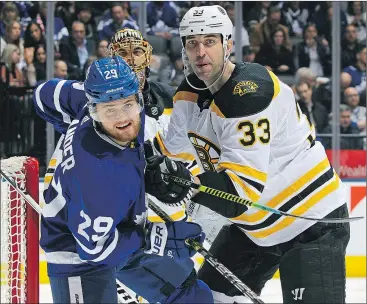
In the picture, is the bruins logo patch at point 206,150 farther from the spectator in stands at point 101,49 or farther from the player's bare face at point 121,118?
the spectator in stands at point 101,49

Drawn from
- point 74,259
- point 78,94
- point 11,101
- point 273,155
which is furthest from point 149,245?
point 11,101

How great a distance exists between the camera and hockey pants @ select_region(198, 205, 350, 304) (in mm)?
2484

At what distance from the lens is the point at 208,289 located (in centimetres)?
273

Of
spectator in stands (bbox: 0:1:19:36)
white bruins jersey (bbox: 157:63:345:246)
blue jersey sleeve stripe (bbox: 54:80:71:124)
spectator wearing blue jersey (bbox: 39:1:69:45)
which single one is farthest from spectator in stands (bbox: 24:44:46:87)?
white bruins jersey (bbox: 157:63:345:246)

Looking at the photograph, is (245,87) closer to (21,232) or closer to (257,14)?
(21,232)

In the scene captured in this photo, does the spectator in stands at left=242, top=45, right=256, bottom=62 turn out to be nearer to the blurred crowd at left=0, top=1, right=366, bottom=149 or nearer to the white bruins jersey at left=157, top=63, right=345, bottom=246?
the blurred crowd at left=0, top=1, right=366, bottom=149

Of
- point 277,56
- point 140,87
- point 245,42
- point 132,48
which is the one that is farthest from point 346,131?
point 140,87

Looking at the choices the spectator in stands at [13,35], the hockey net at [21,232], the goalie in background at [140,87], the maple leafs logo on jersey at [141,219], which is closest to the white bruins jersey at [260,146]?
the maple leafs logo on jersey at [141,219]

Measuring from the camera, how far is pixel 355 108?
5637 mm

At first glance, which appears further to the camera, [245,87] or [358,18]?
[358,18]

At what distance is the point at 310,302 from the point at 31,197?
3.11 feet

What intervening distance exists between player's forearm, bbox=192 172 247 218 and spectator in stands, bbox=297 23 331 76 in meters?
3.48

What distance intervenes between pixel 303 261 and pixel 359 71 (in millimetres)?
3403

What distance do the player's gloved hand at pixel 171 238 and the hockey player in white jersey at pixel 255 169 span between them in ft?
0.44
